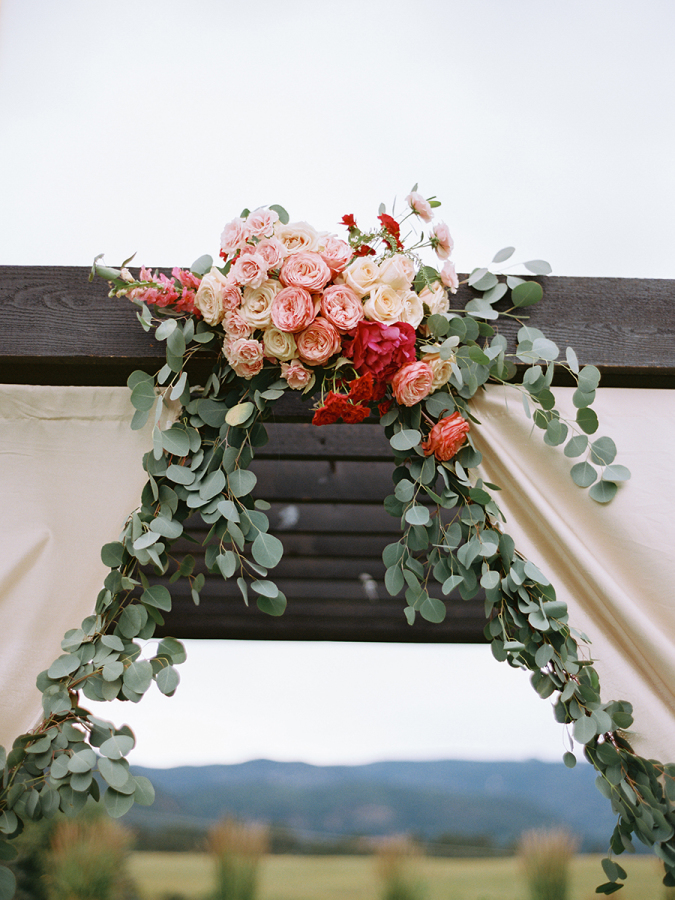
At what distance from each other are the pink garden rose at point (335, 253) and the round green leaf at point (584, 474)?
0.58 meters

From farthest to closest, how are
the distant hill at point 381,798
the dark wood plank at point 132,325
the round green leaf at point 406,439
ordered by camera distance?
the distant hill at point 381,798 < the dark wood plank at point 132,325 < the round green leaf at point 406,439

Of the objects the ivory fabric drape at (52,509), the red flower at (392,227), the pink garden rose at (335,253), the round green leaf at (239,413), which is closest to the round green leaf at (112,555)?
the ivory fabric drape at (52,509)

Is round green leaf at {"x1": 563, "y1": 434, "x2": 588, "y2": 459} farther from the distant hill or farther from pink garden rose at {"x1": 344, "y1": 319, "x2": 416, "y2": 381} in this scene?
the distant hill

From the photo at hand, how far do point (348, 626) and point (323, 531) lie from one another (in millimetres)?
566

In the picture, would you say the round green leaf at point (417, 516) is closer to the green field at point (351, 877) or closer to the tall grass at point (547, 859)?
the green field at point (351, 877)

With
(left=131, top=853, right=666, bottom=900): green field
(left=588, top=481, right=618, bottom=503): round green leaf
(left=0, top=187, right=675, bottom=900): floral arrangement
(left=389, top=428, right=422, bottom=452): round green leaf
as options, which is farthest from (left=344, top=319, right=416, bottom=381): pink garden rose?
(left=131, top=853, right=666, bottom=900): green field

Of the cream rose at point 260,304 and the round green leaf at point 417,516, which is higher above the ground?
the cream rose at point 260,304

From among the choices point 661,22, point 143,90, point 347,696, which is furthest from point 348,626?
point 661,22

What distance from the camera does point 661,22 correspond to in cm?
200

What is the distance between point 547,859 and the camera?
2.78m

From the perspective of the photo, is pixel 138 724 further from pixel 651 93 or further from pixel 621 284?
pixel 651 93

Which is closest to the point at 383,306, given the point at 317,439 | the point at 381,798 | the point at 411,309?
the point at 411,309

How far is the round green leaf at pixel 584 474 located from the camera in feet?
3.69

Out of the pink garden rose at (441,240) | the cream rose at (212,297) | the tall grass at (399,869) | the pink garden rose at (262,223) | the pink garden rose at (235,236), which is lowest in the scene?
the tall grass at (399,869)
